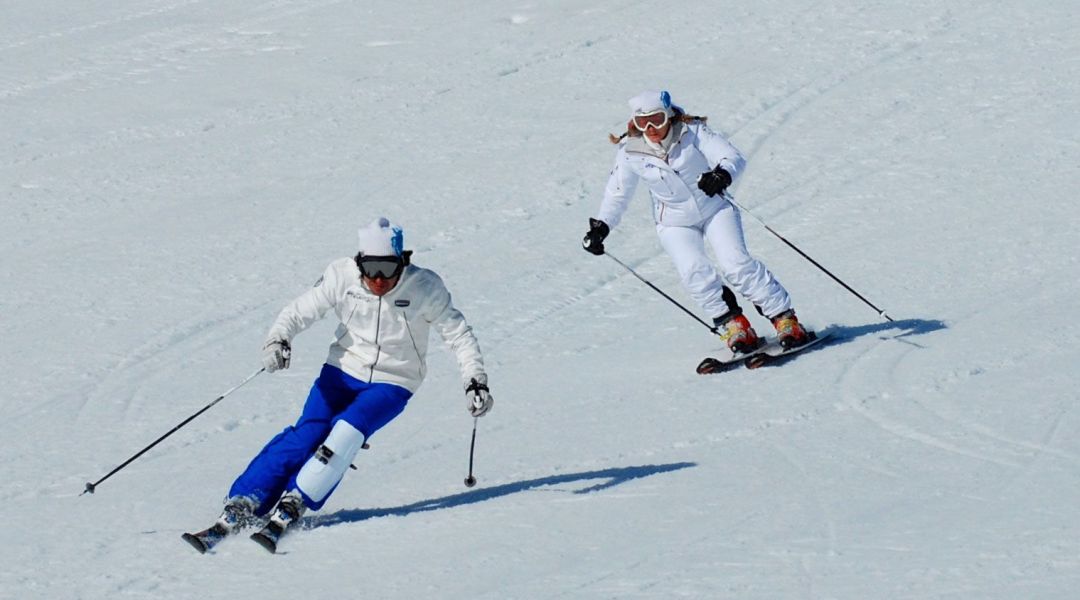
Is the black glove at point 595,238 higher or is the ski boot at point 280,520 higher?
the black glove at point 595,238

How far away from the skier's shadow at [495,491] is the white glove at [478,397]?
1.92 ft

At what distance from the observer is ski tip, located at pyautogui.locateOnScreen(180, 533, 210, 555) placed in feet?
24.8

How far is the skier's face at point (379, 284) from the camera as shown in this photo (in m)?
7.82

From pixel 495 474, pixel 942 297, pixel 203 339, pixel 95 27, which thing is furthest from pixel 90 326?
pixel 95 27

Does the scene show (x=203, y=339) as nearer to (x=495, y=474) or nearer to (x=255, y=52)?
(x=495, y=474)

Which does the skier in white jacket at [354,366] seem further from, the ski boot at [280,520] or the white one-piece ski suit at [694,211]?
the white one-piece ski suit at [694,211]

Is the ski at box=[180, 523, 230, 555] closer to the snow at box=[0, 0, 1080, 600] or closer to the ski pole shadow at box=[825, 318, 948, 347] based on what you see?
the snow at box=[0, 0, 1080, 600]

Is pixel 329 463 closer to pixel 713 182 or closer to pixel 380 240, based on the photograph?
pixel 380 240

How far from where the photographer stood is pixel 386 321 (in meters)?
8.01

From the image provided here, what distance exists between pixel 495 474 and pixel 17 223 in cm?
711

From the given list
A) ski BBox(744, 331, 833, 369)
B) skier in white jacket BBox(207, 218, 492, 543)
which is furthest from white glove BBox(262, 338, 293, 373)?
ski BBox(744, 331, 833, 369)

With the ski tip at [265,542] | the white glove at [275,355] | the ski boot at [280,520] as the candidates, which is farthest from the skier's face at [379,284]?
the ski tip at [265,542]

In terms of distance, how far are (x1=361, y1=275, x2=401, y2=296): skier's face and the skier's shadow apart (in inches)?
41.0

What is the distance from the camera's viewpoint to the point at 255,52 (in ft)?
60.8
